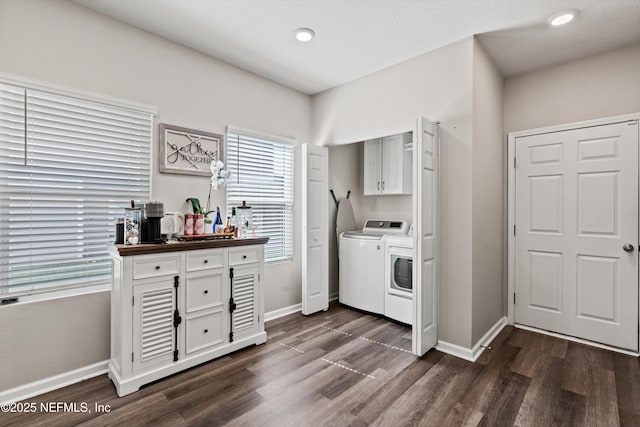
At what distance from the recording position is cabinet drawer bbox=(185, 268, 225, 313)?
2412mm

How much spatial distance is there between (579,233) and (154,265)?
3916 millimetres

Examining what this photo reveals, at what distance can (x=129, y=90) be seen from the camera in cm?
251

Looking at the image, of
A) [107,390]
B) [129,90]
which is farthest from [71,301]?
[129,90]

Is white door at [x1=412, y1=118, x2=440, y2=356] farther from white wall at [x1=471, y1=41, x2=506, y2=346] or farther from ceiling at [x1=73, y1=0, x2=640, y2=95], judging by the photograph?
ceiling at [x1=73, y1=0, x2=640, y2=95]

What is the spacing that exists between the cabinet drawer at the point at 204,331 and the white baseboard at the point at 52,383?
26.8 inches

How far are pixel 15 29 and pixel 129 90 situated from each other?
27.6 inches

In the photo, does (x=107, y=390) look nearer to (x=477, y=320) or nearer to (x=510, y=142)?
(x=477, y=320)

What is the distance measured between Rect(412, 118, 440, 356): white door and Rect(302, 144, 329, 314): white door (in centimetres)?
139

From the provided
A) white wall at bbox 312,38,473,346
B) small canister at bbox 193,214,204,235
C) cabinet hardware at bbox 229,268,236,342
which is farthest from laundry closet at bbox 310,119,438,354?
small canister at bbox 193,214,204,235

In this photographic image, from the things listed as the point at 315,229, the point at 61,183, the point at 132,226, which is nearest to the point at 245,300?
the point at 132,226

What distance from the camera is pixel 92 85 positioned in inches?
91.8

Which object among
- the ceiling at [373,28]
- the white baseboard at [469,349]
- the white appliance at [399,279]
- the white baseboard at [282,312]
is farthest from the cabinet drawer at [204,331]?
the ceiling at [373,28]

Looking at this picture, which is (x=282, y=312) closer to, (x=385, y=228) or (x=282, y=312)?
(x=282, y=312)

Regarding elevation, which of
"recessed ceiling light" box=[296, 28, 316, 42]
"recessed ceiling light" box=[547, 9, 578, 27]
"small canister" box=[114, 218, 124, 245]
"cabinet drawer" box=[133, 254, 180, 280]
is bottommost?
"cabinet drawer" box=[133, 254, 180, 280]
